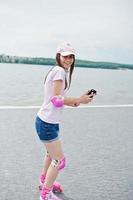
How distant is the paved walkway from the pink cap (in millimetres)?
1431

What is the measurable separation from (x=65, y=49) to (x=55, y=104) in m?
0.51

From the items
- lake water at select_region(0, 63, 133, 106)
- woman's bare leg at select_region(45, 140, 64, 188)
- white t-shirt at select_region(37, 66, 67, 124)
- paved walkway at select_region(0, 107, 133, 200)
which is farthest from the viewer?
lake water at select_region(0, 63, 133, 106)

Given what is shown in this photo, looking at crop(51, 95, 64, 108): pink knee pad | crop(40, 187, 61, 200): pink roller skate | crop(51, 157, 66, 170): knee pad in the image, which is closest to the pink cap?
crop(51, 95, 64, 108): pink knee pad

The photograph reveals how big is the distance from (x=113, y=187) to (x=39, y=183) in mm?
779

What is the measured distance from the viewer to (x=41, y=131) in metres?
4.07

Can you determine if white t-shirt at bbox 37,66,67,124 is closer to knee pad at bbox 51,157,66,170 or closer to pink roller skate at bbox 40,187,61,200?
knee pad at bbox 51,157,66,170

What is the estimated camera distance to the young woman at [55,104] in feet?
12.8

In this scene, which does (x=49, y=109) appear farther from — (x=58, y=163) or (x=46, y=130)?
(x=58, y=163)

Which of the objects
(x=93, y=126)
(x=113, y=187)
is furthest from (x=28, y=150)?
(x=93, y=126)

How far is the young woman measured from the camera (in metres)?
3.91

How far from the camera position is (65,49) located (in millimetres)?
3990

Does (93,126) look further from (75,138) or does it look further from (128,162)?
(128,162)

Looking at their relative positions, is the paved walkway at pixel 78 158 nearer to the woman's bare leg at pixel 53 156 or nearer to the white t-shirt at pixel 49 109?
the woman's bare leg at pixel 53 156

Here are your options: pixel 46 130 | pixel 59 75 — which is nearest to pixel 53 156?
pixel 46 130
